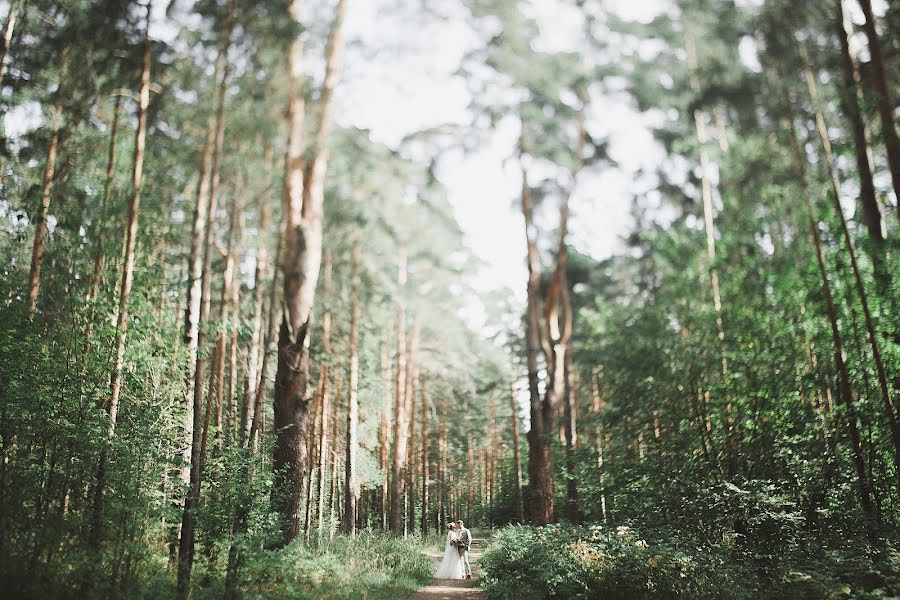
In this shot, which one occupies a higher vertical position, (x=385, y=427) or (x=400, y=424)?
(x=385, y=427)

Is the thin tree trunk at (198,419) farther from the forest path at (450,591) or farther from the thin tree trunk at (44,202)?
the forest path at (450,591)

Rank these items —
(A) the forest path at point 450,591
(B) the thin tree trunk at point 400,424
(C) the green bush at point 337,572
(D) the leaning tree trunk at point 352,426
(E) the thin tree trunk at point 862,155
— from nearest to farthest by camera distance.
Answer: (C) the green bush at point 337,572, (E) the thin tree trunk at point 862,155, (A) the forest path at point 450,591, (D) the leaning tree trunk at point 352,426, (B) the thin tree trunk at point 400,424

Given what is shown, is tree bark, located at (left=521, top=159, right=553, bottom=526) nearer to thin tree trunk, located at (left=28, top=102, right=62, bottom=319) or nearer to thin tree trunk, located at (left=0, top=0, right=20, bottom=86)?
thin tree trunk, located at (left=28, top=102, right=62, bottom=319)

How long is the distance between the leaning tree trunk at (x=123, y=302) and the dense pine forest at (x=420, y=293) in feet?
0.22

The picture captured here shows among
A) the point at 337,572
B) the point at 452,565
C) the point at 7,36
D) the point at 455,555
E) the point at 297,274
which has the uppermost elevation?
the point at 7,36

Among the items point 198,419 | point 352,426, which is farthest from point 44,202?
point 352,426

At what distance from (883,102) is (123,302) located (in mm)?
11643

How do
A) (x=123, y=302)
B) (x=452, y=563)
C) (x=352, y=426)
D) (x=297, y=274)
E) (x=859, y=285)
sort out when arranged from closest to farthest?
(x=859, y=285), (x=123, y=302), (x=297, y=274), (x=452, y=563), (x=352, y=426)

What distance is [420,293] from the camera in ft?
48.1

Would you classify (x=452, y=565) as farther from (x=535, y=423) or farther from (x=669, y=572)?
(x=669, y=572)

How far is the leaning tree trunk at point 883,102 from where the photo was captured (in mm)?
8039

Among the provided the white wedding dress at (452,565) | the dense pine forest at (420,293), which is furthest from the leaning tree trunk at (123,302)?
the white wedding dress at (452,565)

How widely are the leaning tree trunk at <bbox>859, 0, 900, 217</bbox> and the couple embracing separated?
38.4 ft

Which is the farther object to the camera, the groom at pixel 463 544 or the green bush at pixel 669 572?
the groom at pixel 463 544
